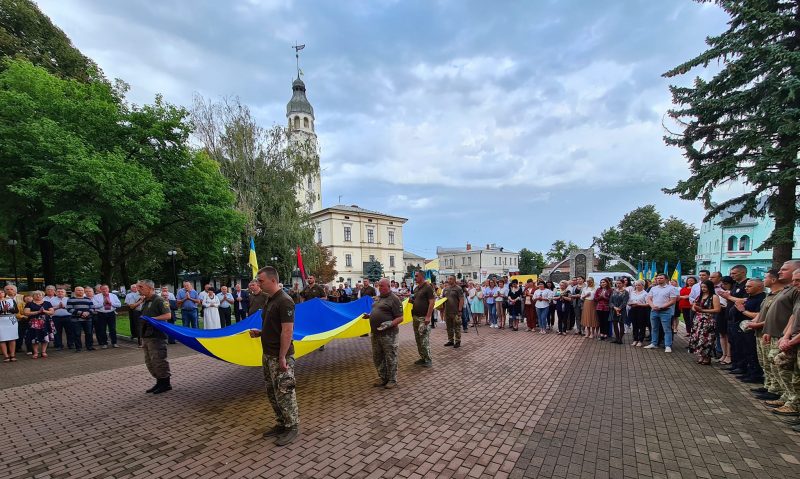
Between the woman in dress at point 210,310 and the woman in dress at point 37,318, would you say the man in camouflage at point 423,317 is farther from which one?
the woman in dress at point 37,318

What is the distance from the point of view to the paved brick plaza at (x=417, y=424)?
11.7ft

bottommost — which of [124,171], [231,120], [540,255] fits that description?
[540,255]

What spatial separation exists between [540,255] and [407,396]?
8327 centimetres

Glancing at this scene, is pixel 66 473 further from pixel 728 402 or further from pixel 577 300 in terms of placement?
pixel 577 300

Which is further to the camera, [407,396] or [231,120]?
[231,120]

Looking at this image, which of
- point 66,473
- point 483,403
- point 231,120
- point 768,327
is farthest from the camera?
point 231,120

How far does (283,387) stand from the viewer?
13.6ft

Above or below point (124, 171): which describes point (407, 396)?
below

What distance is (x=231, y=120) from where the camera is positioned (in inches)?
841

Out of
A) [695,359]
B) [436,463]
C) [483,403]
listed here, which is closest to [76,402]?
[436,463]

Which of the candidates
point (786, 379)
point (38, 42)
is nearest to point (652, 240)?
point (786, 379)

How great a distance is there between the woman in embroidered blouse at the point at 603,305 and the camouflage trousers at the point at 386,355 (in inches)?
278

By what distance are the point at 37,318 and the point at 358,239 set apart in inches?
2070

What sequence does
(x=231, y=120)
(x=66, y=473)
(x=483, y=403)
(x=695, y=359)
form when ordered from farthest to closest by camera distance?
(x=231, y=120) < (x=695, y=359) < (x=483, y=403) < (x=66, y=473)
